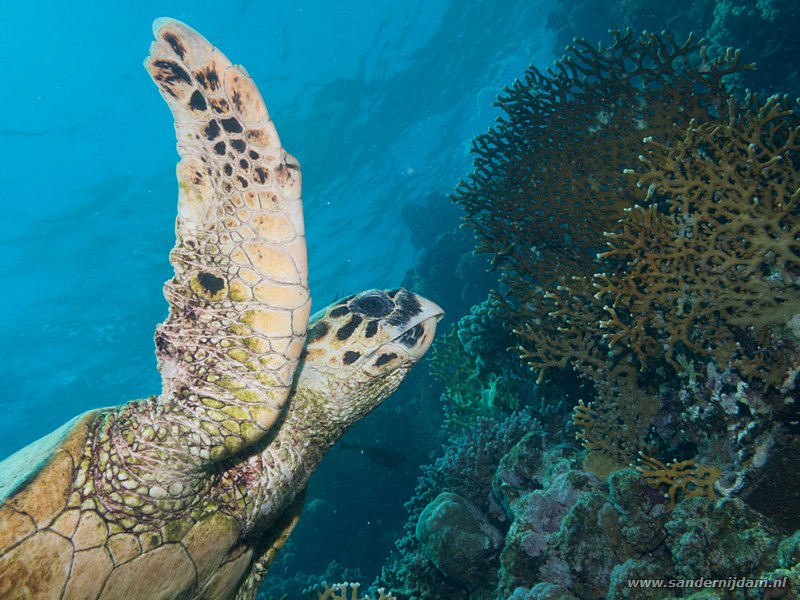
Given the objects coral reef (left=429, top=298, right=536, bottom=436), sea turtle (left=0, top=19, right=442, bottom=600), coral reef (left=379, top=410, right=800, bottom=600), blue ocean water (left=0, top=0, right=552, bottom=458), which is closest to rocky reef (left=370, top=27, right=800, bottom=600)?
coral reef (left=379, top=410, right=800, bottom=600)

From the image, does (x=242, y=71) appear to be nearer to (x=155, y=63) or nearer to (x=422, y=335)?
(x=155, y=63)

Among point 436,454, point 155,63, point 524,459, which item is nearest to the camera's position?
point 155,63

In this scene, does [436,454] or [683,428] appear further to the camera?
[436,454]

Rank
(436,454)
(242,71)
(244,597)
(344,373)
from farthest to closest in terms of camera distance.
A: 1. (436,454)
2. (244,597)
3. (344,373)
4. (242,71)

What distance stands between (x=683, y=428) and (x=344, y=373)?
271cm

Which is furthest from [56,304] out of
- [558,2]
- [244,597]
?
[558,2]

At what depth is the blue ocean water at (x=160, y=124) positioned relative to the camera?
16375mm

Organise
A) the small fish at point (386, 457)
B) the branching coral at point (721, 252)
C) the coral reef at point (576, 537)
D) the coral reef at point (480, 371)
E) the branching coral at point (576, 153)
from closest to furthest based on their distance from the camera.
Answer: the coral reef at point (576, 537) < the branching coral at point (721, 252) < the branching coral at point (576, 153) < the coral reef at point (480, 371) < the small fish at point (386, 457)

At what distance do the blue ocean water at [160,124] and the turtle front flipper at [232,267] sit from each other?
18246 millimetres

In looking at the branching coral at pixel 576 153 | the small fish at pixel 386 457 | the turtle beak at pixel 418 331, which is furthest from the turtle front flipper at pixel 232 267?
the small fish at pixel 386 457

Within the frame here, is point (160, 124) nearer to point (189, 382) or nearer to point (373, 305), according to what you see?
point (373, 305)

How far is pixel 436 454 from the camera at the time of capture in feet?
35.0

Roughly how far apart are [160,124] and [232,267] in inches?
804

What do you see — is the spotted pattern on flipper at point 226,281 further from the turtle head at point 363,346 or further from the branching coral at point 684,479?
the branching coral at point 684,479
